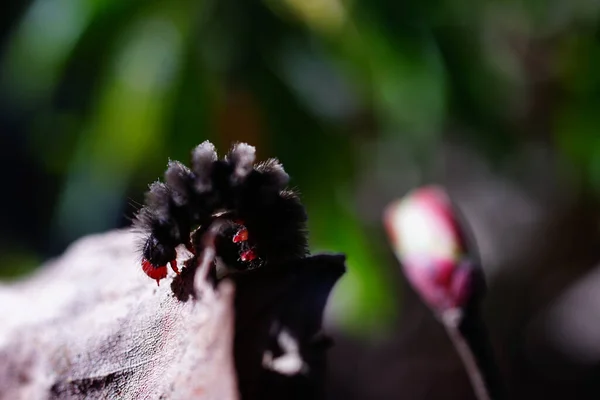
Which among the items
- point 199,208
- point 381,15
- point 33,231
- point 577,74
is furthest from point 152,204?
point 33,231

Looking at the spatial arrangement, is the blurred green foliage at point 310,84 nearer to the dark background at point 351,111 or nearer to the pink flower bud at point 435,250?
the dark background at point 351,111

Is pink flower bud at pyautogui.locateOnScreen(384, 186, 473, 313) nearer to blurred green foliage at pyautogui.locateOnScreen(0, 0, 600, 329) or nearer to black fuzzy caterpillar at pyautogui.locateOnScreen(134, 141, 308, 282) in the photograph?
black fuzzy caterpillar at pyautogui.locateOnScreen(134, 141, 308, 282)

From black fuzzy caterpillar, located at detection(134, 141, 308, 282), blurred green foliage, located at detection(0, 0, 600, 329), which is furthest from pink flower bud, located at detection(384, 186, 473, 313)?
blurred green foliage, located at detection(0, 0, 600, 329)

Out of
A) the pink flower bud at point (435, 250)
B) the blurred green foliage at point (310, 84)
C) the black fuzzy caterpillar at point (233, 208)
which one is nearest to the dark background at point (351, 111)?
the blurred green foliage at point (310, 84)

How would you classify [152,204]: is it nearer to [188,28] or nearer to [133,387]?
[133,387]

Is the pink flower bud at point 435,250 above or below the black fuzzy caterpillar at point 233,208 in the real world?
above

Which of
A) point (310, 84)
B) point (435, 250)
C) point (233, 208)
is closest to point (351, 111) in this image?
point (310, 84)
